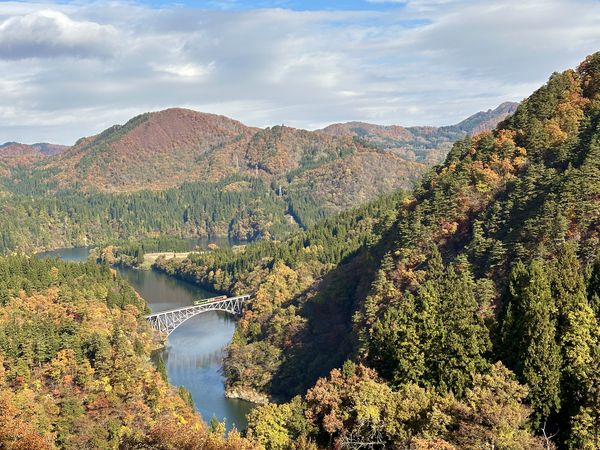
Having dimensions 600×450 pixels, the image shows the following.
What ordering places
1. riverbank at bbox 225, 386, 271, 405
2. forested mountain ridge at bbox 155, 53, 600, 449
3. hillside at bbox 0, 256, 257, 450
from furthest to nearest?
riverbank at bbox 225, 386, 271, 405 < hillside at bbox 0, 256, 257, 450 < forested mountain ridge at bbox 155, 53, 600, 449

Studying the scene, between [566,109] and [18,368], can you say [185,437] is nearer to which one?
[18,368]

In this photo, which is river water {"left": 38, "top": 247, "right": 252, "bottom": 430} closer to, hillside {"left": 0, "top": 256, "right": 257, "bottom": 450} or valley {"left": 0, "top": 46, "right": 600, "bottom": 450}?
valley {"left": 0, "top": 46, "right": 600, "bottom": 450}

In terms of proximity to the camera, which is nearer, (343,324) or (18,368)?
(18,368)

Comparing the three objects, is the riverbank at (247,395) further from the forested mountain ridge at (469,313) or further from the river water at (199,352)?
the forested mountain ridge at (469,313)

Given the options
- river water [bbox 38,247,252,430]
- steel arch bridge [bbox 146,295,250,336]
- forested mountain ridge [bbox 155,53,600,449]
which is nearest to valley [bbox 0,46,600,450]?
forested mountain ridge [bbox 155,53,600,449]

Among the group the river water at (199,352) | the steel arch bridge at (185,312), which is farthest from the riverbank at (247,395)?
the steel arch bridge at (185,312)

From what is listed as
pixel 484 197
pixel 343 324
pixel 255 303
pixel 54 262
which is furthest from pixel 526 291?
pixel 54 262

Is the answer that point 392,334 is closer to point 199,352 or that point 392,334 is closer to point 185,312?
point 199,352
